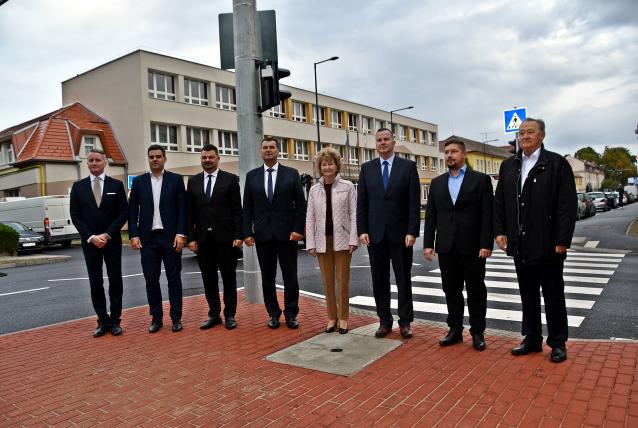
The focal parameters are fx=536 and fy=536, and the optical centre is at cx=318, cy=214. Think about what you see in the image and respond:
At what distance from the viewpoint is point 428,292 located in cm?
902

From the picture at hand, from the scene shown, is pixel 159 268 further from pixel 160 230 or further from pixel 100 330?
pixel 100 330

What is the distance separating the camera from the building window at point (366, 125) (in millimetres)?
55500

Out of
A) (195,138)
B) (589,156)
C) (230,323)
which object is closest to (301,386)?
(230,323)

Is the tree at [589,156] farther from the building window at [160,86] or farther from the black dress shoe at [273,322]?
the black dress shoe at [273,322]

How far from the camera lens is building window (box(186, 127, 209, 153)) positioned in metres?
35.7

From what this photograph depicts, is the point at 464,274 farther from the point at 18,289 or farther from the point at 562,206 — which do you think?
the point at 18,289

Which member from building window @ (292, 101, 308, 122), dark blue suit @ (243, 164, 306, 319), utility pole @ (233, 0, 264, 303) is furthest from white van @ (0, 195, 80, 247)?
building window @ (292, 101, 308, 122)

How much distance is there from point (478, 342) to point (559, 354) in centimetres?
73

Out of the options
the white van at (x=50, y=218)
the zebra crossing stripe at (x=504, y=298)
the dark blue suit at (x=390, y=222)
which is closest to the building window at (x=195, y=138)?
the white van at (x=50, y=218)

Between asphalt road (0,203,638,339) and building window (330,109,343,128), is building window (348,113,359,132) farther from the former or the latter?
asphalt road (0,203,638,339)

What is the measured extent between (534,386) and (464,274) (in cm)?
139

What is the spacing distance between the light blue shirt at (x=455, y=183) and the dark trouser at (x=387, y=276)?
734 mm

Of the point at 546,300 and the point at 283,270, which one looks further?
the point at 283,270

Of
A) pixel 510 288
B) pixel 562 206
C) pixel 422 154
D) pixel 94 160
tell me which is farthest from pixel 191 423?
pixel 422 154
